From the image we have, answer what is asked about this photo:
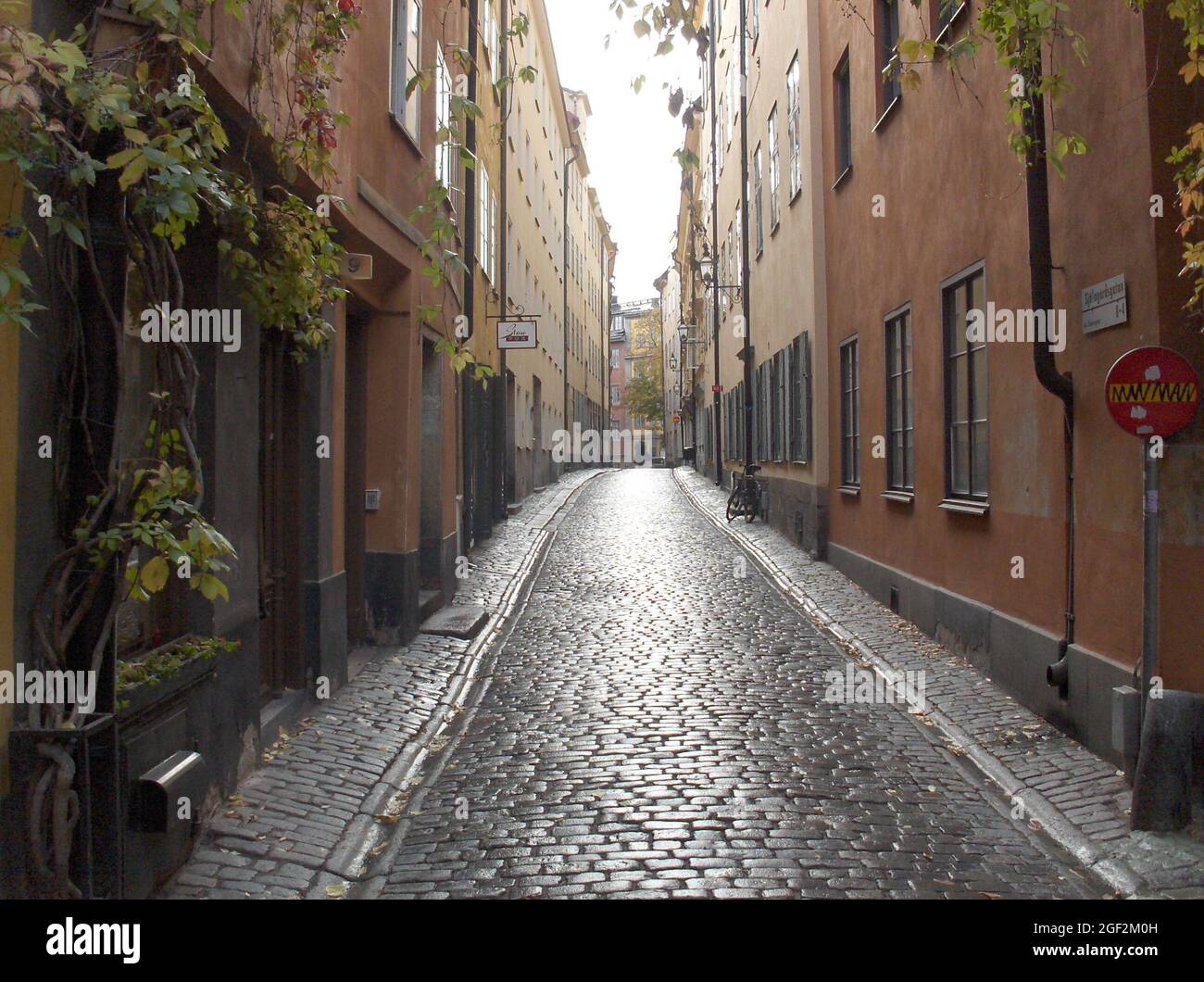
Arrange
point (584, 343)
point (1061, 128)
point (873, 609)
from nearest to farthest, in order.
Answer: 1. point (1061, 128)
2. point (873, 609)
3. point (584, 343)

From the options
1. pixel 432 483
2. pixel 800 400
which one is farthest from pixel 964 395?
pixel 800 400

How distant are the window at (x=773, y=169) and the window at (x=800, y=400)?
124 inches

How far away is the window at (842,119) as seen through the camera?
1435cm

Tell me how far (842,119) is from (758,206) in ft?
27.2

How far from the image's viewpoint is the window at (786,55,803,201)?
16828mm

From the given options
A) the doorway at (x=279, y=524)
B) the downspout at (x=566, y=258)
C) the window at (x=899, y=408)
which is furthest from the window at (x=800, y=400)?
the downspout at (x=566, y=258)

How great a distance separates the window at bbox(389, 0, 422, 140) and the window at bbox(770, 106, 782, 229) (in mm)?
10112

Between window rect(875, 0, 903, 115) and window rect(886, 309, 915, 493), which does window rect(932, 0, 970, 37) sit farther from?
window rect(886, 309, 915, 493)

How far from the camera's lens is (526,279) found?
2766 centimetres

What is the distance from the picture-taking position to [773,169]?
1997 cm

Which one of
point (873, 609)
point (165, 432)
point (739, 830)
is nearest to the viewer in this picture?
point (165, 432)
